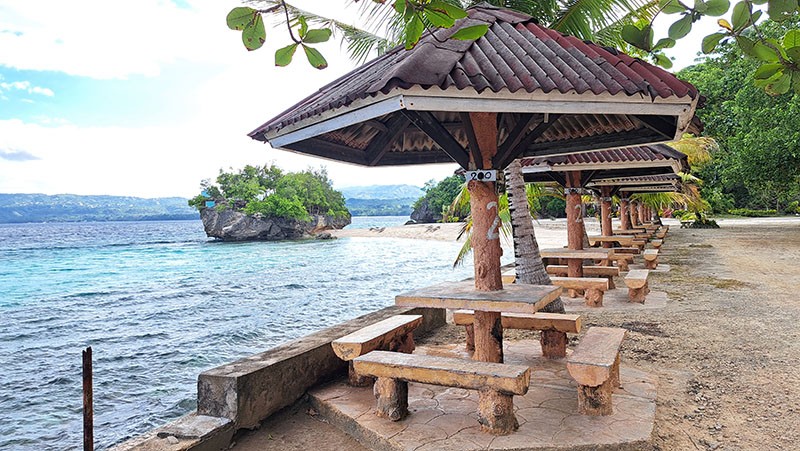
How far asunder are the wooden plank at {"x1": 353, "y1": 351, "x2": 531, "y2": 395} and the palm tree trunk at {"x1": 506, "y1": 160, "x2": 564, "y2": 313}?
13.5 ft

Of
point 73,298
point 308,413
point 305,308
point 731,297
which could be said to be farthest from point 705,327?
point 73,298

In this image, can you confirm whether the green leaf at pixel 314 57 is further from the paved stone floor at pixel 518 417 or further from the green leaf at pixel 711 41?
the paved stone floor at pixel 518 417

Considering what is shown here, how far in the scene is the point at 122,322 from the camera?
58.1 feet

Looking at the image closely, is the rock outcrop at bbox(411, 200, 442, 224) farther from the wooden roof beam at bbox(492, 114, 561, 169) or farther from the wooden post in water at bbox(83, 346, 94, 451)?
the wooden post in water at bbox(83, 346, 94, 451)

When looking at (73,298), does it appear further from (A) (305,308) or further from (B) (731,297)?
(B) (731,297)

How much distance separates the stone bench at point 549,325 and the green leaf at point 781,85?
3.40 m

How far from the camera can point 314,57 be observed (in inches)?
51.9

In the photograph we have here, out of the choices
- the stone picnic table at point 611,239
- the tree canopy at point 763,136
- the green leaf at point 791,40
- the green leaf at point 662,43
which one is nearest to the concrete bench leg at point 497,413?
the green leaf at point 662,43

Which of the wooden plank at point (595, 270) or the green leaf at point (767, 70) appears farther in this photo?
the wooden plank at point (595, 270)

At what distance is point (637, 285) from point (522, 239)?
2.19 meters

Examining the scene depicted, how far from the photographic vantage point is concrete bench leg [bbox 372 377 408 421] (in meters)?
3.49

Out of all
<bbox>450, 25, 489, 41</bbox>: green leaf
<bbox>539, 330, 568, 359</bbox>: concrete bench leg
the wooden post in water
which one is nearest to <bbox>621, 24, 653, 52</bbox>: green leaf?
<bbox>450, 25, 489, 41</bbox>: green leaf

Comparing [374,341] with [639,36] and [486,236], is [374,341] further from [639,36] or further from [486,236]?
[639,36]

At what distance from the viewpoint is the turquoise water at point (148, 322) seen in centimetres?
819
